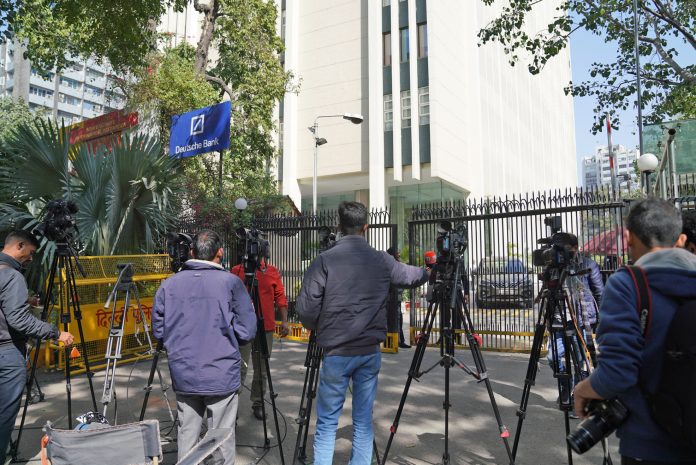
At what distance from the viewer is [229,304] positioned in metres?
3.28

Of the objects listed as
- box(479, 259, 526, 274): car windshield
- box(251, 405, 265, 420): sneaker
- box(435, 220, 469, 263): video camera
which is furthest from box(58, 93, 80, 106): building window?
box(435, 220, 469, 263): video camera

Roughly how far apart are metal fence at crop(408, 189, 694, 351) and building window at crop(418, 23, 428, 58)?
1654 centimetres

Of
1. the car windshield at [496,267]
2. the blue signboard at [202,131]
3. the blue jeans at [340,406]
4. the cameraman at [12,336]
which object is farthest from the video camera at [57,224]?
the car windshield at [496,267]

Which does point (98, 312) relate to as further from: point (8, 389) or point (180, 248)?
point (8, 389)

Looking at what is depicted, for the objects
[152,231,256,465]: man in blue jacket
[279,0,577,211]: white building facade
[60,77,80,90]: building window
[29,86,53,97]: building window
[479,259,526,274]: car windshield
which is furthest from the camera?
[60,77,80,90]: building window

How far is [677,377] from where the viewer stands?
5.84 ft

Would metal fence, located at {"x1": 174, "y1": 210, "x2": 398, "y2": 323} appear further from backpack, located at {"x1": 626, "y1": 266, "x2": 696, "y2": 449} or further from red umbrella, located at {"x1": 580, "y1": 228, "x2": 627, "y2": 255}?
backpack, located at {"x1": 626, "y1": 266, "x2": 696, "y2": 449}

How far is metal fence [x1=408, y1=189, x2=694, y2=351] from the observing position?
844cm

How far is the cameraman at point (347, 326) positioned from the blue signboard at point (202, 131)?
7.86m

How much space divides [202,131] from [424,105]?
15408 mm

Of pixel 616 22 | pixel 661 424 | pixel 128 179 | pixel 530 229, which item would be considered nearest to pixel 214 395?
pixel 661 424

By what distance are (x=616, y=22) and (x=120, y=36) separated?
468 inches

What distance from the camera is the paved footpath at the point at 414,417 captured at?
4.24 meters

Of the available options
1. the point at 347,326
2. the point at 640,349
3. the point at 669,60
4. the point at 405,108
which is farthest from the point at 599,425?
the point at 405,108
